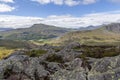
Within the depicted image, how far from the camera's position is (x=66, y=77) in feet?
170

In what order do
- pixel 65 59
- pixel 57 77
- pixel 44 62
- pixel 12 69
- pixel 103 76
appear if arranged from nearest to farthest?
pixel 103 76, pixel 57 77, pixel 12 69, pixel 44 62, pixel 65 59

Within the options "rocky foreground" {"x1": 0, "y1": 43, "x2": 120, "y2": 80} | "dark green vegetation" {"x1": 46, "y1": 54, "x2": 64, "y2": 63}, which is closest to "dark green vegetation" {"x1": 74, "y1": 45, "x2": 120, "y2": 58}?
"dark green vegetation" {"x1": 46, "y1": 54, "x2": 64, "y2": 63}

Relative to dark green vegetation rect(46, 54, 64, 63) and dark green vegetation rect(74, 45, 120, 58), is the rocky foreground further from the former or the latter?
dark green vegetation rect(74, 45, 120, 58)

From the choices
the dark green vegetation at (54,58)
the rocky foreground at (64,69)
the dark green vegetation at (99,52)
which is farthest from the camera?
the dark green vegetation at (99,52)

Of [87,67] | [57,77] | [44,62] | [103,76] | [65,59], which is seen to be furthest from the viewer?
[65,59]

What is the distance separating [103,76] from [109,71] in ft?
5.08

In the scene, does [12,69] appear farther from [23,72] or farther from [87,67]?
[87,67]

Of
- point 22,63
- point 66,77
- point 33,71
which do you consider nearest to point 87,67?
point 66,77

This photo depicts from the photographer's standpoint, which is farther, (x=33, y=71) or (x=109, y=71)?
(x=33, y=71)

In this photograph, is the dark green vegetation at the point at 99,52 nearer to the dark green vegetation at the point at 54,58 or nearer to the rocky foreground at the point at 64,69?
the dark green vegetation at the point at 54,58

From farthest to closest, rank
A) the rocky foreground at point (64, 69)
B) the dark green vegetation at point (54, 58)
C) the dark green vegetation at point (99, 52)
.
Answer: the dark green vegetation at point (99, 52), the dark green vegetation at point (54, 58), the rocky foreground at point (64, 69)

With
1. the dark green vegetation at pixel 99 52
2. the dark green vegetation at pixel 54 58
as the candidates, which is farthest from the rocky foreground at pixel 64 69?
the dark green vegetation at pixel 99 52

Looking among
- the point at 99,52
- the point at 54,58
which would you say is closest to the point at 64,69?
the point at 54,58

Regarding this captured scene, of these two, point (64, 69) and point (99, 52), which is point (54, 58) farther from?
point (99, 52)
